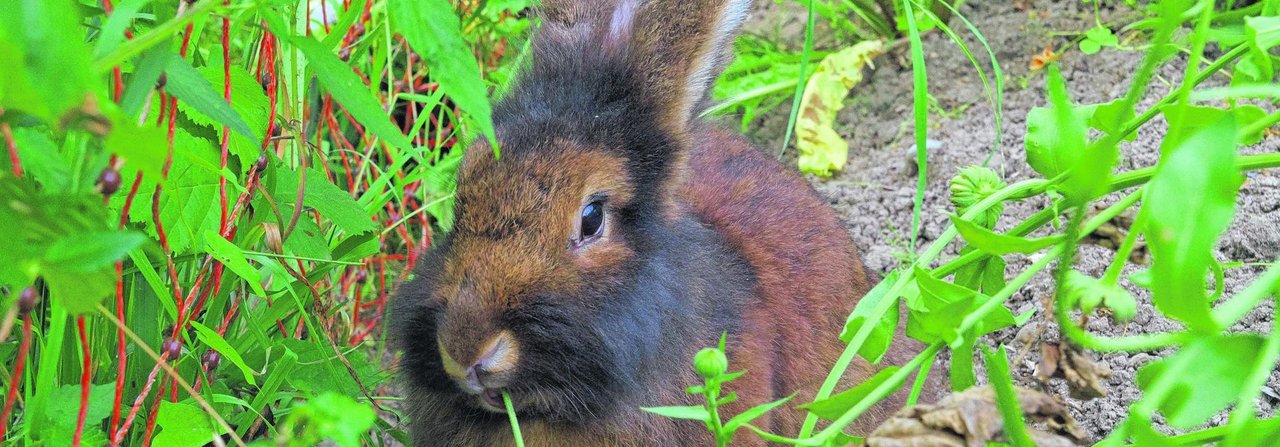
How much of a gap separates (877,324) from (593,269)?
61cm

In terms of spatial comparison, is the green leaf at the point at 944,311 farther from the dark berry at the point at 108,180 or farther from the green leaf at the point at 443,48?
the dark berry at the point at 108,180

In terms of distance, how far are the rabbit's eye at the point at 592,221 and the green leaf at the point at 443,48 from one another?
2.96ft

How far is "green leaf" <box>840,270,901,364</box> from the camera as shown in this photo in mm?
2148

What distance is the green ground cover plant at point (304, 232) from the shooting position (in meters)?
1.38

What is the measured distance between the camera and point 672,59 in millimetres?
2617

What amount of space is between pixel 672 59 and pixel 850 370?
1.19m

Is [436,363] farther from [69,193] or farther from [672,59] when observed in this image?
[69,193]

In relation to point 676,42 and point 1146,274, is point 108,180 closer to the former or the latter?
point 676,42

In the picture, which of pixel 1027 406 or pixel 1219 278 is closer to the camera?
pixel 1027 406

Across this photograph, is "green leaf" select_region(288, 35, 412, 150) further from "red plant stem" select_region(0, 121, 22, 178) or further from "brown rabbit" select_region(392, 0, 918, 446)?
"brown rabbit" select_region(392, 0, 918, 446)

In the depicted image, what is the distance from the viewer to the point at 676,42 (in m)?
2.61

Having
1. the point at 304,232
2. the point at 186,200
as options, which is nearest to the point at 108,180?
the point at 186,200

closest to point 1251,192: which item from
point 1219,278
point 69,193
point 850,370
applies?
point 850,370

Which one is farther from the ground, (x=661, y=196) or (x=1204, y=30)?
(x=1204, y=30)
